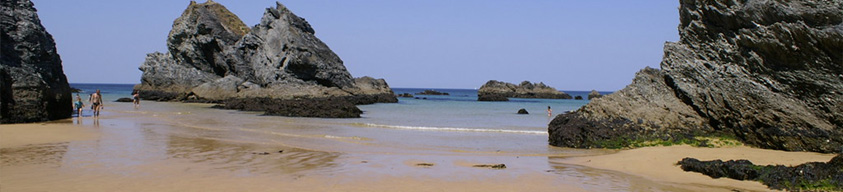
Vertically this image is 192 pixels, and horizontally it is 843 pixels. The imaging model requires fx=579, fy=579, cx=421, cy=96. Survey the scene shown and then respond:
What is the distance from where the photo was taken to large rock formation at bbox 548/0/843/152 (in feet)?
36.0

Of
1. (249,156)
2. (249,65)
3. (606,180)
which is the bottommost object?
(606,180)

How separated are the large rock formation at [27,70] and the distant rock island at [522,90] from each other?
74.6 meters

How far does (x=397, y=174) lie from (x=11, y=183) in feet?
17.1

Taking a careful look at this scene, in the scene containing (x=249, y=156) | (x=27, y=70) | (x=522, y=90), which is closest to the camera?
(x=249, y=156)

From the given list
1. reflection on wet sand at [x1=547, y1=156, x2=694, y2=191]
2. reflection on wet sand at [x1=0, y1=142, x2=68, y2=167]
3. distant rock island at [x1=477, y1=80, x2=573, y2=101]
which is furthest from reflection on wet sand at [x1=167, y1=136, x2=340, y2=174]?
distant rock island at [x1=477, y1=80, x2=573, y2=101]

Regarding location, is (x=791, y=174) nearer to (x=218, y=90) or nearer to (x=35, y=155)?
(x=35, y=155)

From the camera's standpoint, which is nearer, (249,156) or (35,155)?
(35,155)

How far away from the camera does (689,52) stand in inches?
529

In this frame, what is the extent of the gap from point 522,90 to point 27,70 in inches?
3282

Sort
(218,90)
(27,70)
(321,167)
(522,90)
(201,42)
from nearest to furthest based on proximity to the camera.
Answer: (321,167) < (27,70) < (218,90) < (201,42) < (522,90)

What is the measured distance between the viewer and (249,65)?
185 feet

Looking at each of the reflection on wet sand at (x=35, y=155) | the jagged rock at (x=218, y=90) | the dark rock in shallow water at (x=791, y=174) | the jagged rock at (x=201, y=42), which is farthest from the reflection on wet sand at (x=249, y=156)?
the jagged rock at (x=201, y=42)

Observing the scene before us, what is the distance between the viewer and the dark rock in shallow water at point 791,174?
7.47m

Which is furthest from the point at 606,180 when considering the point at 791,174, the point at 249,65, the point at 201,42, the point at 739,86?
the point at 201,42
